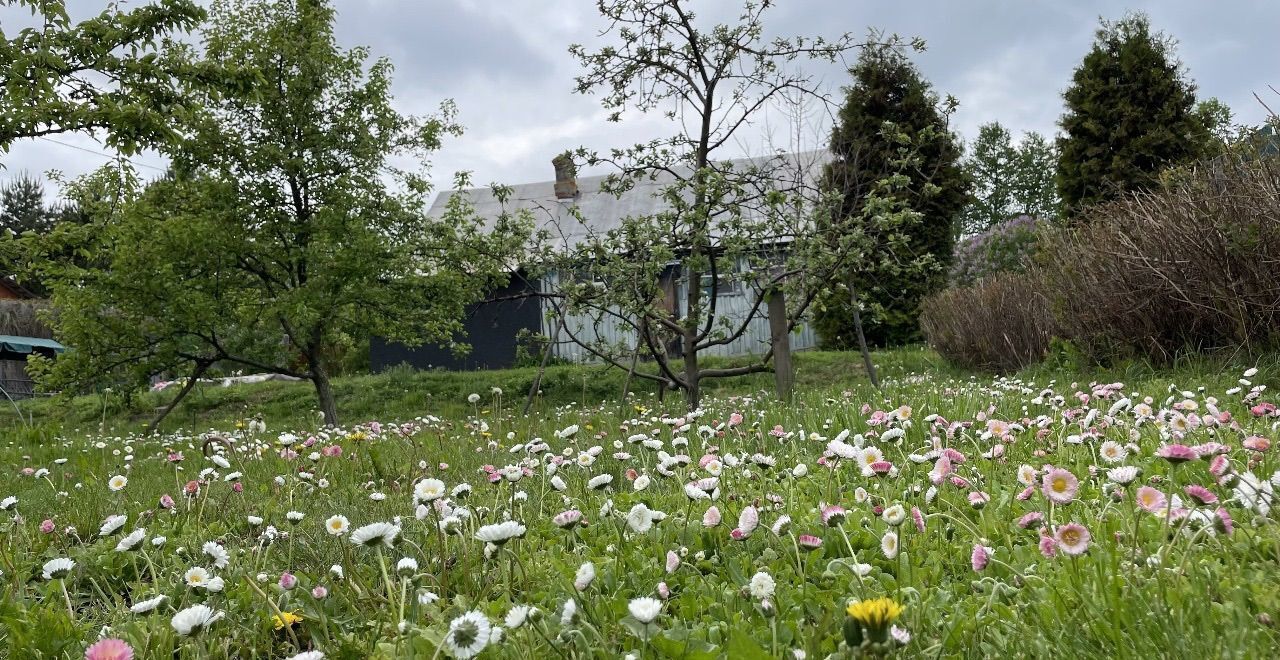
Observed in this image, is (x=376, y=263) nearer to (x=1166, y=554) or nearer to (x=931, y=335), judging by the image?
(x=931, y=335)

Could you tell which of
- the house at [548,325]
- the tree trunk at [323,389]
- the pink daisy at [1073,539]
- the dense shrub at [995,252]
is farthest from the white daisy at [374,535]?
the house at [548,325]

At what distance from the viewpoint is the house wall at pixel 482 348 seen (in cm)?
2069

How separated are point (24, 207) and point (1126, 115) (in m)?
45.6

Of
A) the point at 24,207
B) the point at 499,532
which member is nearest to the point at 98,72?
the point at 499,532

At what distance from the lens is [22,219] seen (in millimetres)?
38250

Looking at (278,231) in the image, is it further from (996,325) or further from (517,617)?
(517,617)

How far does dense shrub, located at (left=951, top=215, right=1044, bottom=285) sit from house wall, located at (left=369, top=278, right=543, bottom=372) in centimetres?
995

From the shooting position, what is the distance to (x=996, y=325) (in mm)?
10234

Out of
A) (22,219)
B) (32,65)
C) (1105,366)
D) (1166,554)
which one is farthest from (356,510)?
(22,219)

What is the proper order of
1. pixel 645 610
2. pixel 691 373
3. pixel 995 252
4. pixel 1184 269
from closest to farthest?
1. pixel 645 610
2. pixel 1184 269
3. pixel 691 373
4. pixel 995 252

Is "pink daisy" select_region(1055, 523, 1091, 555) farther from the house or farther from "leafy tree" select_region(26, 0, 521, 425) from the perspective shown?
the house

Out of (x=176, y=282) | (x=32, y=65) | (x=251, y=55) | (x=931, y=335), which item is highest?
(x=251, y=55)

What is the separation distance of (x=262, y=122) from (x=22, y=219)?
3527 centimetres

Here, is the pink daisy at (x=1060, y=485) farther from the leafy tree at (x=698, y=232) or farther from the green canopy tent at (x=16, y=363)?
the green canopy tent at (x=16, y=363)
